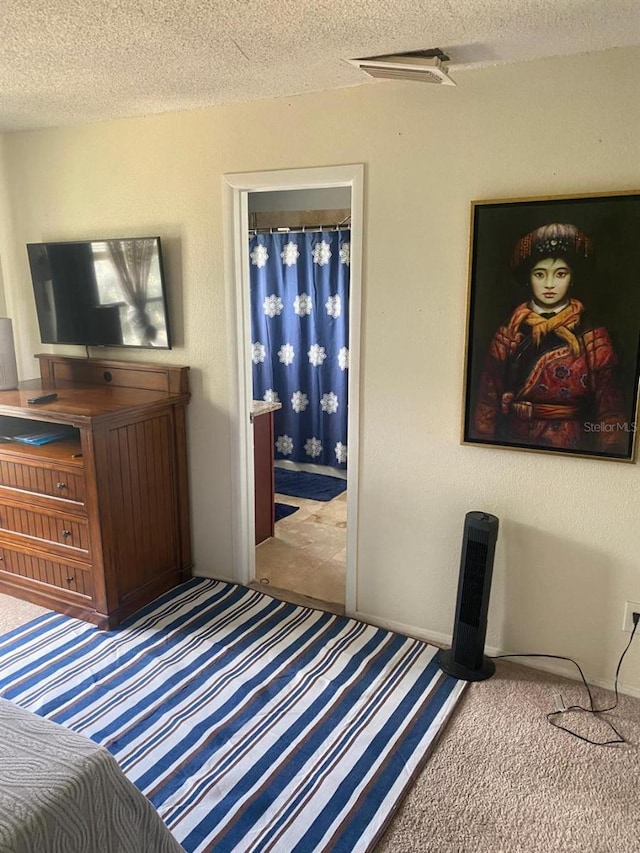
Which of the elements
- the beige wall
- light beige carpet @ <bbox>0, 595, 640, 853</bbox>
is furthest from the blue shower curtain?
light beige carpet @ <bbox>0, 595, 640, 853</bbox>

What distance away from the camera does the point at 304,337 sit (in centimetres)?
459

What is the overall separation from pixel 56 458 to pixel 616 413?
2229 millimetres

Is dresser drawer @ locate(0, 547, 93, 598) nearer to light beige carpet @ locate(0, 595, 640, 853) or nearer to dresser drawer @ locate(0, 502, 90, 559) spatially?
dresser drawer @ locate(0, 502, 90, 559)

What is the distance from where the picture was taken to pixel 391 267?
2.39 m

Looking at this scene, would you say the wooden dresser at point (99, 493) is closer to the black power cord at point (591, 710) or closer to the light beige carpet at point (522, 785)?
the light beige carpet at point (522, 785)

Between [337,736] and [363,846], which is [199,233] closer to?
[337,736]

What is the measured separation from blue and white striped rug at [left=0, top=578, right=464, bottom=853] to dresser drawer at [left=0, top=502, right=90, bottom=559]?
366mm

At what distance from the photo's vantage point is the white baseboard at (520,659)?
2279mm

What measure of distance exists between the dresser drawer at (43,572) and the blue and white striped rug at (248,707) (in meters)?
0.16

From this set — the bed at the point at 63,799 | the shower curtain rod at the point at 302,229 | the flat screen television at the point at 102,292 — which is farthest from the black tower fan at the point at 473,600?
the shower curtain rod at the point at 302,229

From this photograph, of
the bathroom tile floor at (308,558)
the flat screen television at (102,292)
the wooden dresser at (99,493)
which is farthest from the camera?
the bathroom tile floor at (308,558)

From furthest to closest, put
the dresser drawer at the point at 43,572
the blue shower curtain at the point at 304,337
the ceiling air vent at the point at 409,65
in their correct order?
the blue shower curtain at the point at 304,337
the dresser drawer at the point at 43,572
the ceiling air vent at the point at 409,65

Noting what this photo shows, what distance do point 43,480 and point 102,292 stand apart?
3.16 feet

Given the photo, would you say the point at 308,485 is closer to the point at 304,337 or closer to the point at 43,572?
the point at 304,337
